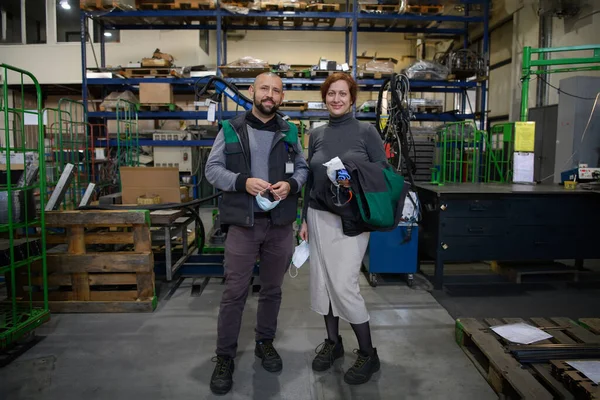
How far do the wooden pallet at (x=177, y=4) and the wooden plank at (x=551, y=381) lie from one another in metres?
7.44

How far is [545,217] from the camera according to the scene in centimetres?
407

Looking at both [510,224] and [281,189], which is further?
[510,224]

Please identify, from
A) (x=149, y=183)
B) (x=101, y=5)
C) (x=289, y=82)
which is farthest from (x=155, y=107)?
(x=149, y=183)

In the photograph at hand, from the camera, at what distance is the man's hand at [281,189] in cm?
227

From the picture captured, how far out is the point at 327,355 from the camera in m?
2.56

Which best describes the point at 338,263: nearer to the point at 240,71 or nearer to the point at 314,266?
the point at 314,266

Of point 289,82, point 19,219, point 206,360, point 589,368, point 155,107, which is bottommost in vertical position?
point 206,360

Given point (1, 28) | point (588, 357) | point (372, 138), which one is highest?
point (1, 28)

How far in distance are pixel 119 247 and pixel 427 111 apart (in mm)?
6295

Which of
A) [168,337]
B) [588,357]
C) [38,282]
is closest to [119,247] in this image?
[38,282]

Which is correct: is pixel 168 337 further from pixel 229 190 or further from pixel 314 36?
pixel 314 36

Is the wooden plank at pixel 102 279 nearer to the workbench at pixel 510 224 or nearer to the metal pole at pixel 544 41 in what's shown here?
the workbench at pixel 510 224

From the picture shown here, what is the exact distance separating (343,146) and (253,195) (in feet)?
1.88

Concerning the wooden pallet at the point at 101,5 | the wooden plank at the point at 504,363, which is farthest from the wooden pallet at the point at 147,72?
the wooden plank at the point at 504,363
